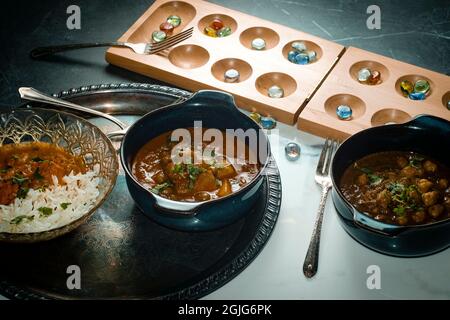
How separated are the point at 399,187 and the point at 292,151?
302mm

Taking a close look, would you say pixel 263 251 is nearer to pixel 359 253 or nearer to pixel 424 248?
pixel 359 253

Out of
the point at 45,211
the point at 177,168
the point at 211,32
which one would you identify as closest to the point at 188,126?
the point at 177,168

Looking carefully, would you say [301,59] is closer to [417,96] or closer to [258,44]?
[258,44]

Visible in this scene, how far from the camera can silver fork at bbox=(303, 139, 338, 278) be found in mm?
1338

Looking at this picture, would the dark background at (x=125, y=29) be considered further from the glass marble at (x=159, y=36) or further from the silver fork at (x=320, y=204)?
the silver fork at (x=320, y=204)

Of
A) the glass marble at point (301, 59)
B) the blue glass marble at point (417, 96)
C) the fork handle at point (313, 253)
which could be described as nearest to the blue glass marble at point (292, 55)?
the glass marble at point (301, 59)

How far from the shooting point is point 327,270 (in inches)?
53.3

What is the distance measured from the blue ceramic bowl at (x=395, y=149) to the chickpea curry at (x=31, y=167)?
572 mm

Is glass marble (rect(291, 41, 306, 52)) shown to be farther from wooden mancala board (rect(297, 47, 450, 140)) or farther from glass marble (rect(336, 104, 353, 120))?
glass marble (rect(336, 104, 353, 120))

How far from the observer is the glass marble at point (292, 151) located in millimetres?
1564

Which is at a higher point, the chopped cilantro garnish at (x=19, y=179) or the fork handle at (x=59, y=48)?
the fork handle at (x=59, y=48)

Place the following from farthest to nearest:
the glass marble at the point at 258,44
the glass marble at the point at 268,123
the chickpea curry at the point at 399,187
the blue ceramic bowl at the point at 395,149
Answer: the glass marble at the point at 258,44
the glass marble at the point at 268,123
the chickpea curry at the point at 399,187
the blue ceramic bowl at the point at 395,149
